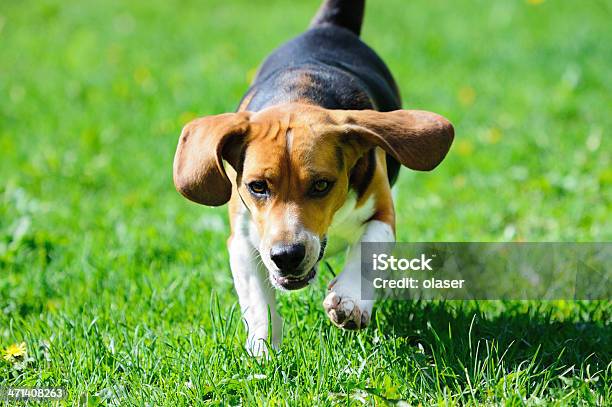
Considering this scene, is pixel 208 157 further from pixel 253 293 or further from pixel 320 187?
pixel 253 293

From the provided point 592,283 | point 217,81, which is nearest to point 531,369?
point 592,283

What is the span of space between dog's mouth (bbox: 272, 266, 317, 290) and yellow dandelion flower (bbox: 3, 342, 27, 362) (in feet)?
3.95

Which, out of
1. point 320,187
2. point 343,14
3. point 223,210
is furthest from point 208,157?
point 223,210

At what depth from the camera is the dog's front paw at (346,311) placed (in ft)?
11.1

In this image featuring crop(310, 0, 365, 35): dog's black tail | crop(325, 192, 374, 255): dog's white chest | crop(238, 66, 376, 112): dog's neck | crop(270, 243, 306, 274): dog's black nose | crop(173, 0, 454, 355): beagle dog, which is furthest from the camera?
crop(310, 0, 365, 35): dog's black tail

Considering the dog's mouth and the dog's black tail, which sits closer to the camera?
the dog's mouth

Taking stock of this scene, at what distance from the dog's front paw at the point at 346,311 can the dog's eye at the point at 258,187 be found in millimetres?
494

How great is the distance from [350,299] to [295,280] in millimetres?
232

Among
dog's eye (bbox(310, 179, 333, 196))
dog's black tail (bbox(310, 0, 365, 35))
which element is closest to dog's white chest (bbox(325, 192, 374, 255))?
dog's eye (bbox(310, 179, 333, 196))

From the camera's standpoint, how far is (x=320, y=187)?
3451 millimetres

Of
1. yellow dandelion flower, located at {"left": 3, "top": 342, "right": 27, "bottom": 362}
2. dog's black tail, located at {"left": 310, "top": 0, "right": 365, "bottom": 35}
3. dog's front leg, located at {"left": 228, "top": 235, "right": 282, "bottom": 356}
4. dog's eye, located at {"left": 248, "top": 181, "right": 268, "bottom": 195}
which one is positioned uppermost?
dog's black tail, located at {"left": 310, "top": 0, "right": 365, "bottom": 35}

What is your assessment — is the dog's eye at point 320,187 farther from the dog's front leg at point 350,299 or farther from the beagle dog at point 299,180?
the dog's front leg at point 350,299

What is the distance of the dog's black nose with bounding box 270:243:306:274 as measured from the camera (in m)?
3.28

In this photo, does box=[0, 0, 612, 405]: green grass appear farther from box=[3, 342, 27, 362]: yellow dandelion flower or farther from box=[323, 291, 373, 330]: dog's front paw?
box=[323, 291, 373, 330]: dog's front paw
